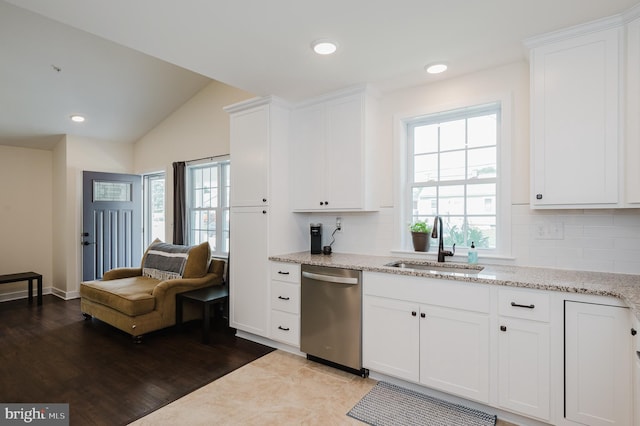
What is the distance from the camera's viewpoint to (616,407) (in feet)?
5.90

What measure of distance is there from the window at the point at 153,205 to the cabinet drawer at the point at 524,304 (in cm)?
529

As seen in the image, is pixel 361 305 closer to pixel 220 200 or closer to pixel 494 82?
pixel 494 82

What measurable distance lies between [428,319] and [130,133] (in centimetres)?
546

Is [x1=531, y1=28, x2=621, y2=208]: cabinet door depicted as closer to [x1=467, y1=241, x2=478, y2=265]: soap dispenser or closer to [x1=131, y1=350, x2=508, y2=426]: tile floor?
[x1=467, y1=241, x2=478, y2=265]: soap dispenser

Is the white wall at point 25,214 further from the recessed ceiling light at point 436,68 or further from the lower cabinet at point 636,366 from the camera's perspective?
the lower cabinet at point 636,366

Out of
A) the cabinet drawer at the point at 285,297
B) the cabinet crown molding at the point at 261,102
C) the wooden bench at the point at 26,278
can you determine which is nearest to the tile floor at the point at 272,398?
the cabinet drawer at the point at 285,297

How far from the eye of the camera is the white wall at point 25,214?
17.0ft

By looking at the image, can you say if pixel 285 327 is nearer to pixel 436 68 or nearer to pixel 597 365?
pixel 597 365

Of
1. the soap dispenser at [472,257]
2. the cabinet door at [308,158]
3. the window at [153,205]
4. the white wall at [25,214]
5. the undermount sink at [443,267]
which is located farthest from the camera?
the window at [153,205]

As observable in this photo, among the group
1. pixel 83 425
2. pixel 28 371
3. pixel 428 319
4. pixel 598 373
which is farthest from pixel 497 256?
pixel 28 371

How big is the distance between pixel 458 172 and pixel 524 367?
160 cm

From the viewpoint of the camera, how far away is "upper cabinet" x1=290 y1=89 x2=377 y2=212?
309 cm

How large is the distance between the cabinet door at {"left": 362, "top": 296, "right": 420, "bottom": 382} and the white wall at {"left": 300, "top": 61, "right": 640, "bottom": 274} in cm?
71

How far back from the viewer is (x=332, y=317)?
2.85 metres
